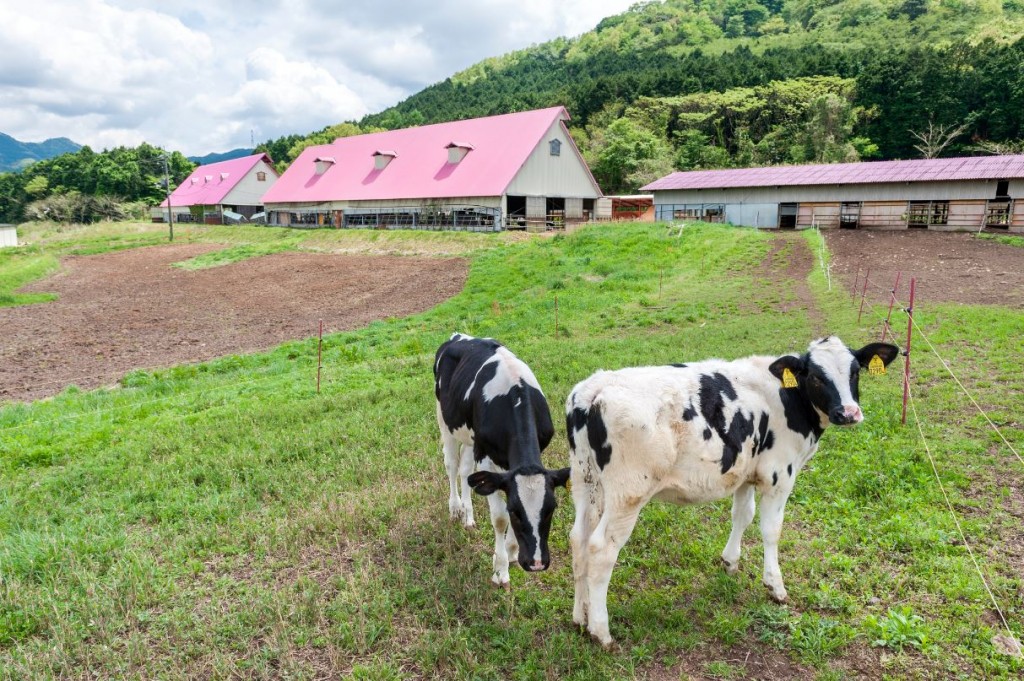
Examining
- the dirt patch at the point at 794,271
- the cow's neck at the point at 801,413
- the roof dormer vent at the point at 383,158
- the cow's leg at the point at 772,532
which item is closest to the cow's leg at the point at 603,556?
the cow's leg at the point at 772,532

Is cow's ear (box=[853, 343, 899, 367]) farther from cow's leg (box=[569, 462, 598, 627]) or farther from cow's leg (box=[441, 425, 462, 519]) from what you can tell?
cow's leg (box=[441, 425, 462, 519])

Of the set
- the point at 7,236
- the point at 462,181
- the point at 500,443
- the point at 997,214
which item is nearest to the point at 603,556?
the point at 500,443

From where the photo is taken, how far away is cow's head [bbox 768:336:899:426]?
4586 mm

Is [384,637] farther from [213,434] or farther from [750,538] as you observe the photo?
[213,434]

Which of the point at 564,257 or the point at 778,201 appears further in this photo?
the point at 778,201

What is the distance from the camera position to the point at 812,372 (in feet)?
15.6

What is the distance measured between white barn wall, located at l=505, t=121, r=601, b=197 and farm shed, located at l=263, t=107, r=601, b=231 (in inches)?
2.5

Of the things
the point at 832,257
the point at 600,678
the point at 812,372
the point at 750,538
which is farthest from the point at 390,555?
Result: the point at 832,257

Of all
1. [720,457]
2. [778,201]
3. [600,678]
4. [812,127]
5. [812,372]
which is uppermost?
[812,127]

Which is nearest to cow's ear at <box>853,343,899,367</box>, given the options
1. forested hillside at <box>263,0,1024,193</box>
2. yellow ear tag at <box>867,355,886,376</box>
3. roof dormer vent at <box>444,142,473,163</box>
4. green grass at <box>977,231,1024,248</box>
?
yellow ear tag at <box>867,355,886,376</box>

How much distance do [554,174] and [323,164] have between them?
949 inches

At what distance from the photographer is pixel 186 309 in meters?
21.4

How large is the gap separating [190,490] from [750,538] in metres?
5.88

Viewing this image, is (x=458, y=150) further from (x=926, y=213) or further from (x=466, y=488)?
(x=466, y=488)
